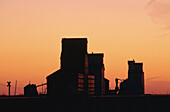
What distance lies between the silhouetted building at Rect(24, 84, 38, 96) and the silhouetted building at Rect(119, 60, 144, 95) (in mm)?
18742

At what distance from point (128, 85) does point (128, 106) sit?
64.2 meters

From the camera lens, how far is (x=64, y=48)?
5331 centimetres

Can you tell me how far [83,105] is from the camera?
57.8 ft

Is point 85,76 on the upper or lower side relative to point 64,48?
lower

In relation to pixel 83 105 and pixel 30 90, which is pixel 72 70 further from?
pixel 83 105

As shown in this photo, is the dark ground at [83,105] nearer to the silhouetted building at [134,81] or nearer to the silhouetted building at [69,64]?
the silhouetted building at [69,64]

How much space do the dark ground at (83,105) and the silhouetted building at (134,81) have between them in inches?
2383

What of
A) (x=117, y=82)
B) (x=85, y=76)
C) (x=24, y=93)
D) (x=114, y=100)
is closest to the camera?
(x=114, y=100)

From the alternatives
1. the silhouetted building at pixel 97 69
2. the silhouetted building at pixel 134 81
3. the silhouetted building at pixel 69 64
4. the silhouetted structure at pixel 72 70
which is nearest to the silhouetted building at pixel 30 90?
the silhouetted building at pixel 97 69

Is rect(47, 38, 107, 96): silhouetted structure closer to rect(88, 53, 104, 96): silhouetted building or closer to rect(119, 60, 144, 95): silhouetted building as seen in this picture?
rect(88, 53, 104, 96): silhouetted building

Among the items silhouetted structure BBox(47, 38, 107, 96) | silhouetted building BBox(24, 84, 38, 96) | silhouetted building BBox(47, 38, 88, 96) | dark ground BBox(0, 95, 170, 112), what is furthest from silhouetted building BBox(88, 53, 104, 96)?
dark ground BBox(0, 95, 170, 112)

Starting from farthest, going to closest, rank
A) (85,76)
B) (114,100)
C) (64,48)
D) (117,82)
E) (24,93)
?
1. (117,82)
2. (24,93)
3. (85,76)
4. (64,48)
5. (114,100)

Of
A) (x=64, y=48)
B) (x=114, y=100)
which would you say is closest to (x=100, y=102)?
(x=114, y=100)

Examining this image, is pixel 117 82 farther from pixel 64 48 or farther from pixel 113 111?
pixel 113 111
